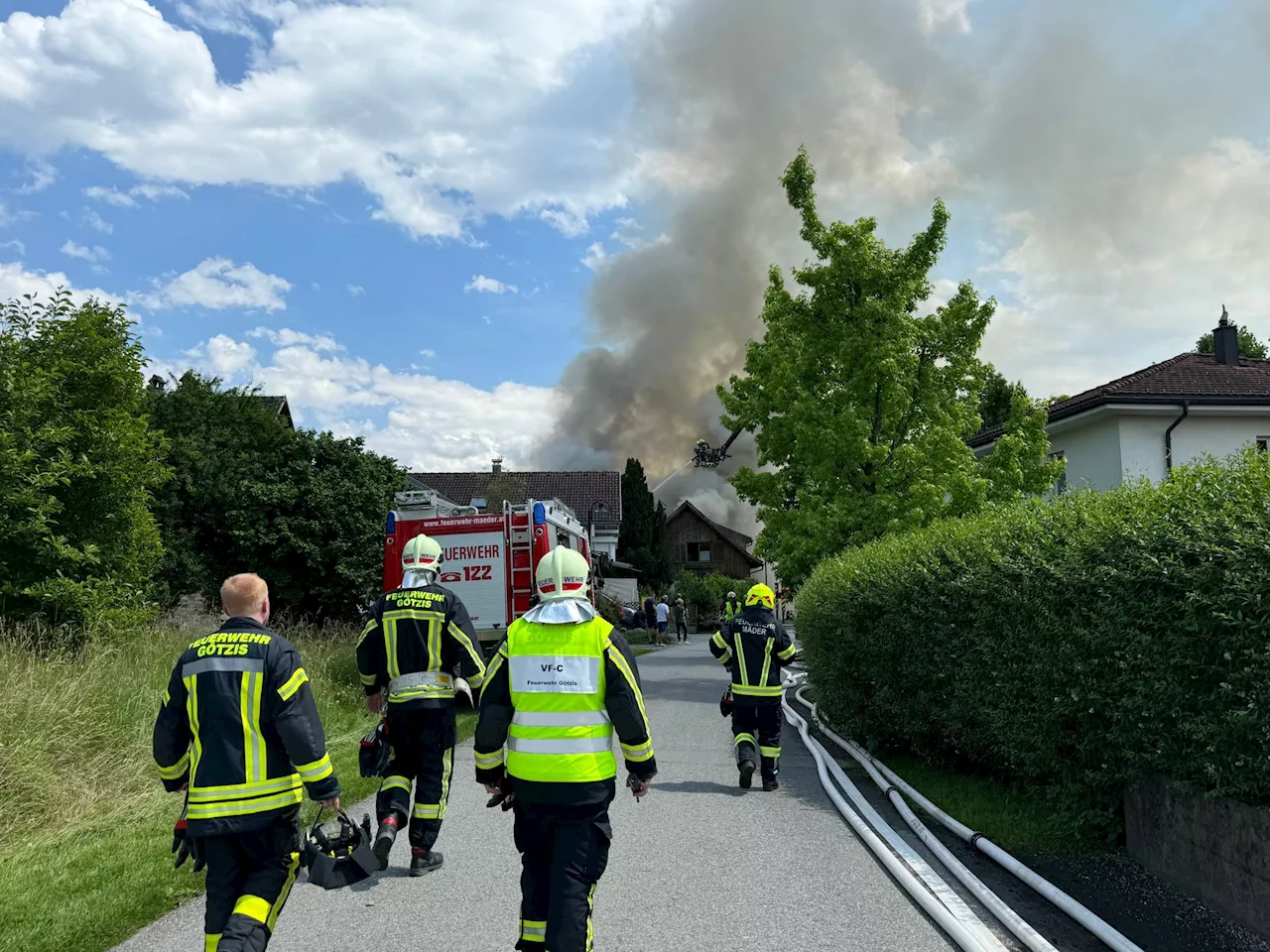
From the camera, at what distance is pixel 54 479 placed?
1109 cm

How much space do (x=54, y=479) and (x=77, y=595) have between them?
1.38 m

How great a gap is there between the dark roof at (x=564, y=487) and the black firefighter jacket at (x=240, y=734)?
6138cm

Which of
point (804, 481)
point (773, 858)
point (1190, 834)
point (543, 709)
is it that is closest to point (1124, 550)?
point (1190, 834)

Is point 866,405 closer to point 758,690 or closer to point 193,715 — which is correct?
point 758,690

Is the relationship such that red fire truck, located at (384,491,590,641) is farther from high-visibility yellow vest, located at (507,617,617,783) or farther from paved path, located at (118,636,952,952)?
high-visibility yellow vest, located at (507,617,617,783)

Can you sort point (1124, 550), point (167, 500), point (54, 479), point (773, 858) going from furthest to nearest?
point (167, 500) → point (54, 479) → point (773, 858) → point (1124, 550)

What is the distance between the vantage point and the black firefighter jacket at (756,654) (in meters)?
8.96

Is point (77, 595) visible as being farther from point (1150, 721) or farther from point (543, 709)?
point (1150, 721)

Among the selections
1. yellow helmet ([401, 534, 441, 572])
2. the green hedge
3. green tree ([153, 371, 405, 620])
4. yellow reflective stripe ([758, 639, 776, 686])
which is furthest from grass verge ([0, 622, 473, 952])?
green tree ([153, 371, 405, 620])

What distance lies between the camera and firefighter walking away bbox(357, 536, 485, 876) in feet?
20.3

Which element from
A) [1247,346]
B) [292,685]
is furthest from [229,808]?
[1247,346]

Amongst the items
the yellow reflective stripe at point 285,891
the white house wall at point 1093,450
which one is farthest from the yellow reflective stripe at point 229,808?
the white house wall at point 1093,450

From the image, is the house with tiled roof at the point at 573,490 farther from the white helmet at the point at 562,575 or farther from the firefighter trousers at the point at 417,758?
the white helmet at the point at 562,575

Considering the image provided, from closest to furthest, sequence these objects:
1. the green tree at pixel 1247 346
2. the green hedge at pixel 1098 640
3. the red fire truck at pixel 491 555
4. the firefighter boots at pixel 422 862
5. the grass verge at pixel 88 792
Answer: the green hedge at pixel 1098 640, the grass verge at pixel 88 792, the firefighter boots at pixel 422 862, the red fire truck at pixel 491 555, the green tree at pixel 1247 346
